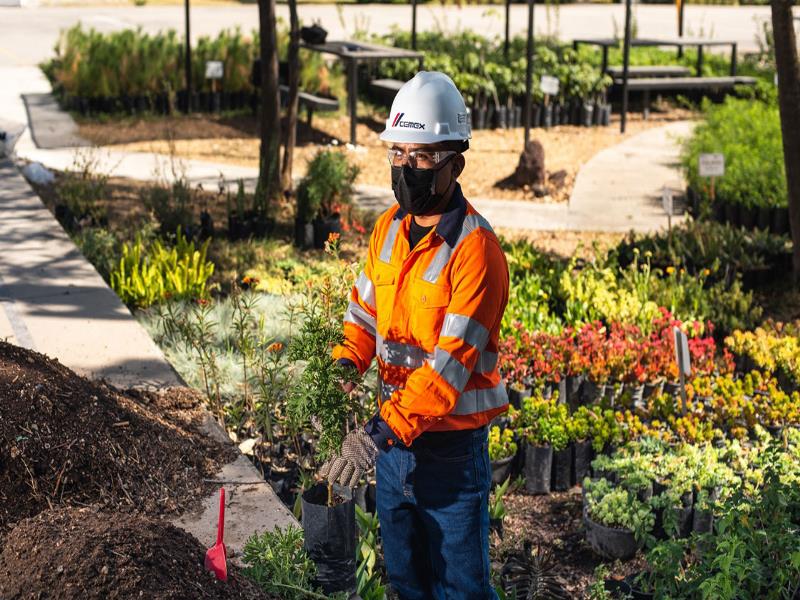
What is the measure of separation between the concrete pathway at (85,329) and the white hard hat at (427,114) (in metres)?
1.62

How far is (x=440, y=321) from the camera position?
3.61 metres

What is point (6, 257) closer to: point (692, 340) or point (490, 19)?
point (692, 340)

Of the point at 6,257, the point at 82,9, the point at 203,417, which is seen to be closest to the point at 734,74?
the point at 6,257

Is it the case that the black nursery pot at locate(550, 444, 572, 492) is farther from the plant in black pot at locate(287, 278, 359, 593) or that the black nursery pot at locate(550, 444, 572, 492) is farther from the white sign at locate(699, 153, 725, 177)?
the white sign at locate(699, 153, 725, 177)

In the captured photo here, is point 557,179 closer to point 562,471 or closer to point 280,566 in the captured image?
point 562,471

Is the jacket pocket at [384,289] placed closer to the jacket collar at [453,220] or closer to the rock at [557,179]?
the jacket collar at [453,220]

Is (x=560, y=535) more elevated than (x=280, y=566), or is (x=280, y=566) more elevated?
(x=280, y=566)

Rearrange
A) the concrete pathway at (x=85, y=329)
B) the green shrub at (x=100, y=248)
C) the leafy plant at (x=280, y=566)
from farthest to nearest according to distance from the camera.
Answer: the green shrub at (x=100, y=248), the concrete pathway at (x=85, y=329), the leafy plant at (x=280, y=566)

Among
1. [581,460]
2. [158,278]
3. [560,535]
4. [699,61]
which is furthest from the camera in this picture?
[699,61]

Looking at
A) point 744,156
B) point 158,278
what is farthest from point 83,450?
point 744,156

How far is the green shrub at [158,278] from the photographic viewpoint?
741 cm

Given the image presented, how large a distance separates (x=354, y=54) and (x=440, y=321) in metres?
10.8

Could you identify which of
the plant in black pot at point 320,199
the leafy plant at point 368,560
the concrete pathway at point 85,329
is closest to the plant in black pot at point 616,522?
the leafy plant at point 368,560

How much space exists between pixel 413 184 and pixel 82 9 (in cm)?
2714
